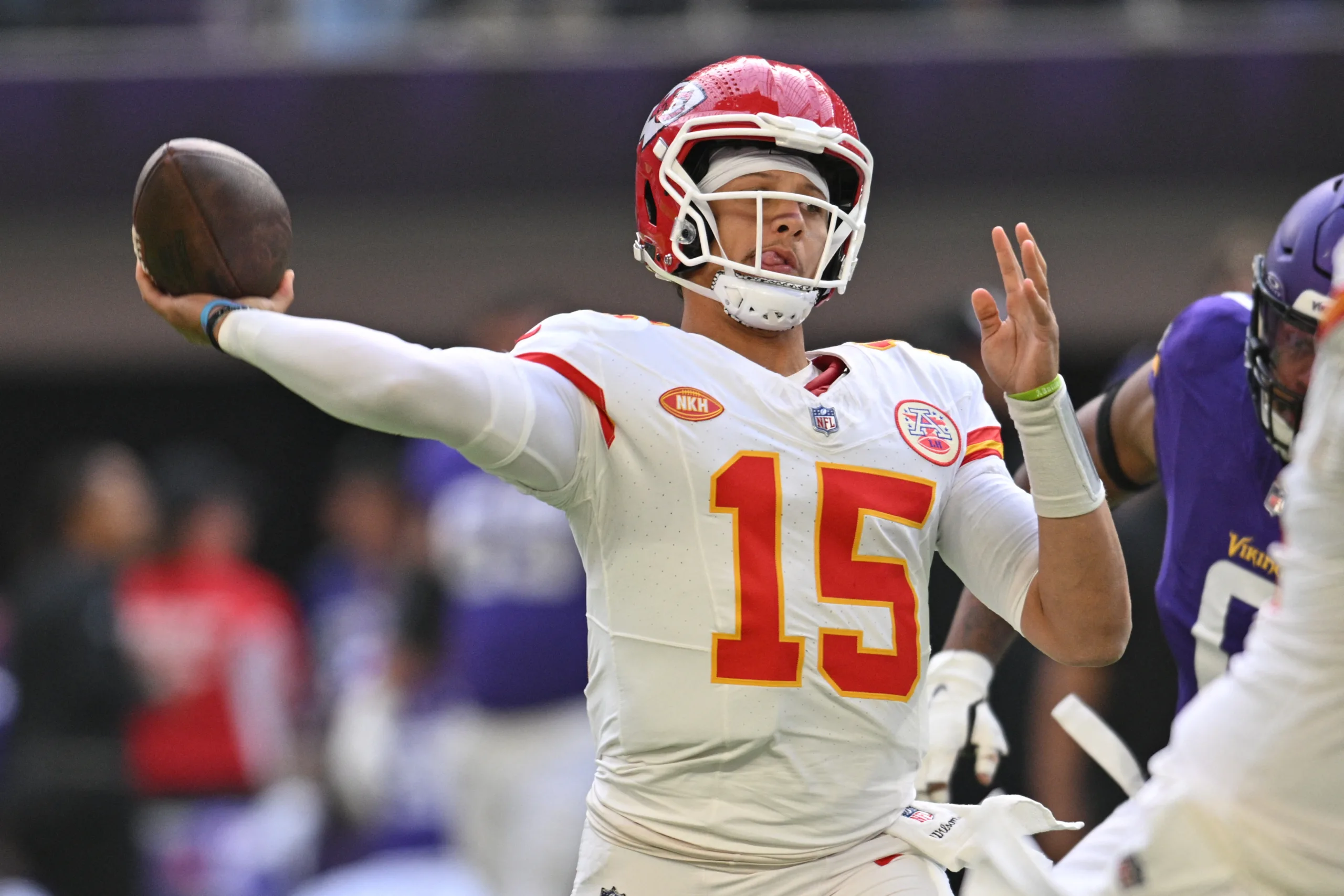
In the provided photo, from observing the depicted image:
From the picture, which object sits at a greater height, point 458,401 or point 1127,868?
point 458,401

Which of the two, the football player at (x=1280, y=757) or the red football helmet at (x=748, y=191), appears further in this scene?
the red football helmet at (x=748, y=191)

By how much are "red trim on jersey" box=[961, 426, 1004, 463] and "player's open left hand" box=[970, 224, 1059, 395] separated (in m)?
0.22

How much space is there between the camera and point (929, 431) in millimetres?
2906

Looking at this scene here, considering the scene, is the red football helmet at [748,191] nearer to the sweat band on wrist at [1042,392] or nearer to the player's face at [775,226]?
the player's face at [775,226]

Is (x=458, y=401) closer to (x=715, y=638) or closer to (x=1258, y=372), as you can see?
(x=715, y=638)

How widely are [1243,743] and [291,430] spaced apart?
1007 centimetres

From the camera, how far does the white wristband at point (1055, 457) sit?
8.93 feet

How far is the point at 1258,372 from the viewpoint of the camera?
10.0ft

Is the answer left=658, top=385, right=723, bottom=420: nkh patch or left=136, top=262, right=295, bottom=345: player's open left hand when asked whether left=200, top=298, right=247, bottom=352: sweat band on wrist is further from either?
left=658, top=385, right=723, bottom=420: nkh patch

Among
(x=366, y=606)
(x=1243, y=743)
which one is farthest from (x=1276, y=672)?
(x=366, y=606)

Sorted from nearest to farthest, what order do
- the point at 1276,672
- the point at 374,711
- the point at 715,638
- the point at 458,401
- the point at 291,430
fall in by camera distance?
the point at 1276,672 → the point at 458,401 → the point at 715,638 → the point at 374,711 → the point at 291,430

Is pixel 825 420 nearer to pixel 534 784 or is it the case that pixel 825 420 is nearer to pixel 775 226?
pixel 775 226

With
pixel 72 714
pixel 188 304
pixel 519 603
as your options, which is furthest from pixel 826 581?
pixel 72 714

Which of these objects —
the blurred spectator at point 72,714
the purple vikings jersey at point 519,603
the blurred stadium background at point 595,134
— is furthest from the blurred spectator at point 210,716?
the purple vikings jersey at point 519,603
